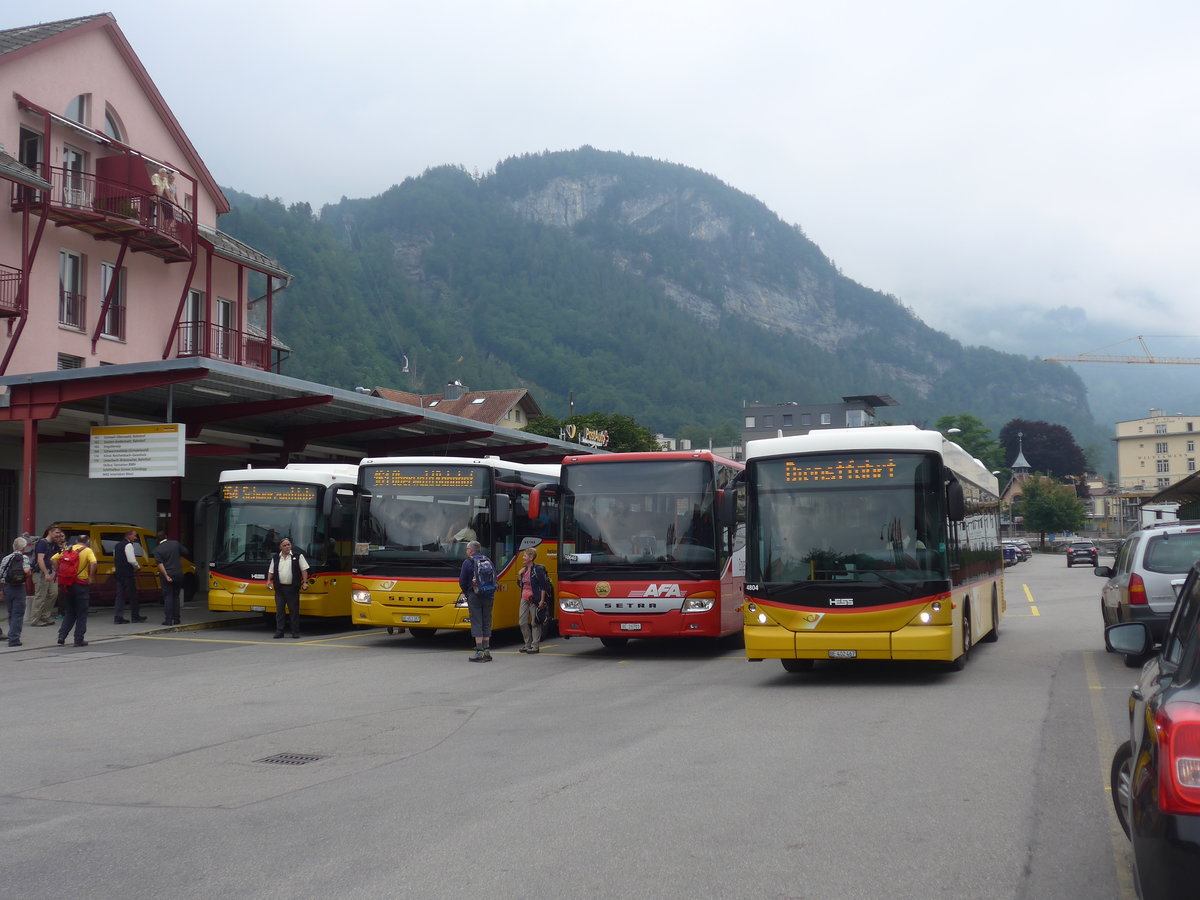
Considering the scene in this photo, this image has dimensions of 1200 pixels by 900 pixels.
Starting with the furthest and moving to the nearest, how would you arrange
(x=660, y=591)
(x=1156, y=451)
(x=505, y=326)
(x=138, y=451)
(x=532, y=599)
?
(x=505, y=326) < (x=1156, y=451) < (x=138, y=451) < (x=532, y=599) < (x=660, y=591)

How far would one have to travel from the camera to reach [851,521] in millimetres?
12883

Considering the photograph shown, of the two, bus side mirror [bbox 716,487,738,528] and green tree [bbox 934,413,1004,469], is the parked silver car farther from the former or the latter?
green tree [bbox 934,413,1004,469]

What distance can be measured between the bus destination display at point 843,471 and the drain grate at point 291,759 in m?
6.47

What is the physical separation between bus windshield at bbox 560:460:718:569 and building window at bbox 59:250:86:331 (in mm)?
19393

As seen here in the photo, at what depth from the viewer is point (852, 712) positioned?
10805 mm

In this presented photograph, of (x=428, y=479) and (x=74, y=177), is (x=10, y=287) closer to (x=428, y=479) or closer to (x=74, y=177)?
(x=74, y=177)

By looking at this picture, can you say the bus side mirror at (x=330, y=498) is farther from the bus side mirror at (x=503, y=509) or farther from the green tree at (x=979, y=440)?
the green tree at (x=979, y=440)

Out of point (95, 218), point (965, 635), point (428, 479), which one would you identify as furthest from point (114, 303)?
point (965, 635)

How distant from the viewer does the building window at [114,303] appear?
31922 millimetres

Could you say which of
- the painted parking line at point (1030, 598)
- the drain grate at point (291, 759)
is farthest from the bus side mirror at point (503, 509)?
the painted parking line at point (1030, 598)

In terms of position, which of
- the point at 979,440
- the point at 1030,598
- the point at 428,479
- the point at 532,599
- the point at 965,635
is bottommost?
the point at 1030,598

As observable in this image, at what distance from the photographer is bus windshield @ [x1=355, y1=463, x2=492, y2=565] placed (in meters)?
19.0

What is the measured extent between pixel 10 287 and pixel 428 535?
15.9 meters

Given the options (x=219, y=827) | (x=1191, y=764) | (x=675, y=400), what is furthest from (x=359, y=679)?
(x=675, y=400)
